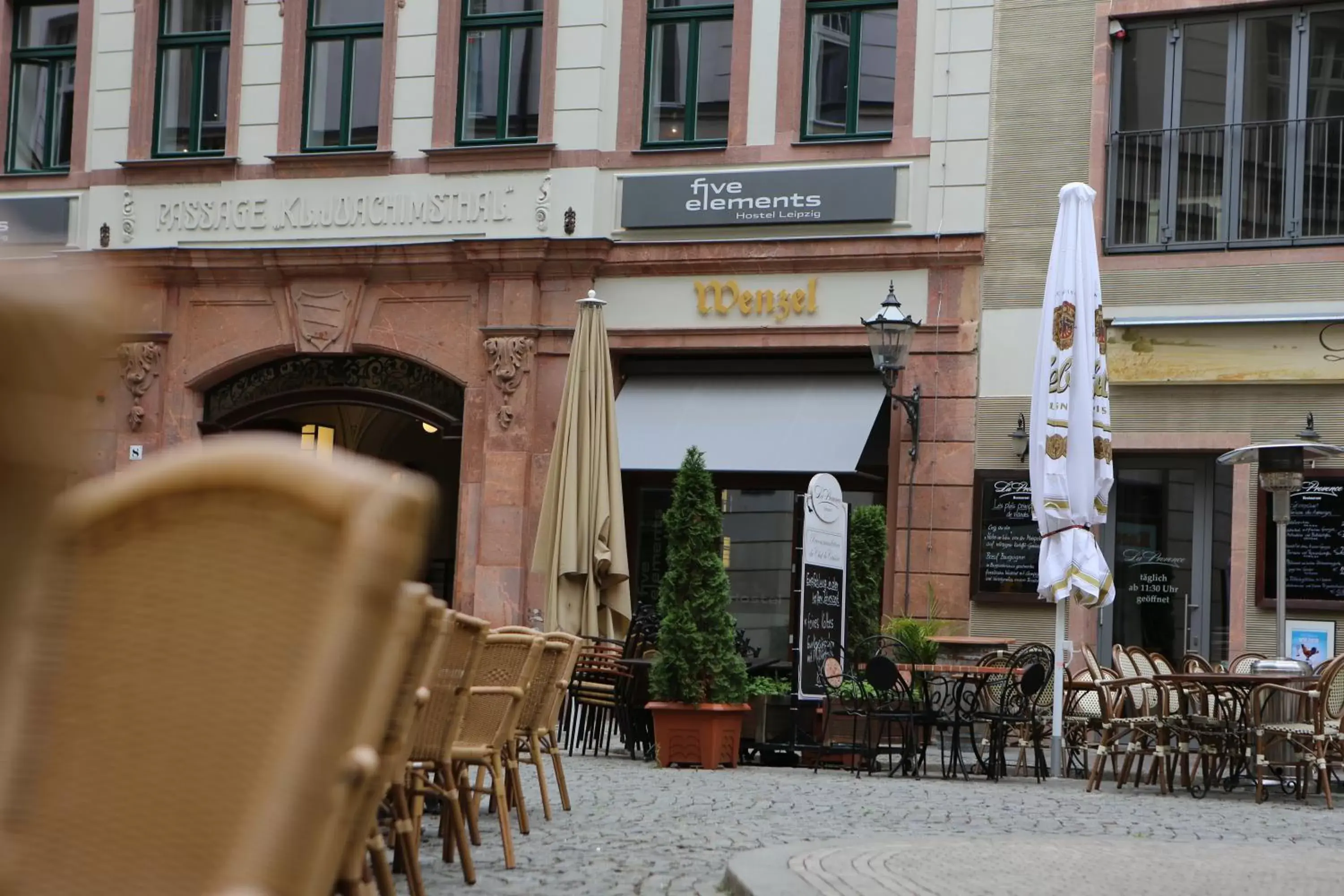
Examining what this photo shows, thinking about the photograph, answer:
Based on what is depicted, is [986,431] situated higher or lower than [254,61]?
lower

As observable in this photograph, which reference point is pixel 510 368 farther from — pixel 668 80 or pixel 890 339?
pixel 890 339

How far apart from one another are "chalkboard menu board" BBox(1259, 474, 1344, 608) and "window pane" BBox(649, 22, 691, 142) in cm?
688

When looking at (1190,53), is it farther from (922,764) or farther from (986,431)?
(922,764)

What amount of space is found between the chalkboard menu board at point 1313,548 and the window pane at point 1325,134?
2285mm

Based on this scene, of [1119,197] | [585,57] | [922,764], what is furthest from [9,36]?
[922,764]

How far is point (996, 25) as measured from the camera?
722 inches

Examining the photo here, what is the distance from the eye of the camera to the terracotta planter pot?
1282cm

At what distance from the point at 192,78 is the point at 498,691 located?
1584 cm

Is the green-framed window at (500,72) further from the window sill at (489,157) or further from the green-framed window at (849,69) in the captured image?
the green-framed window at (849,69)

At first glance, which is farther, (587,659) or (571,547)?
(571,547)

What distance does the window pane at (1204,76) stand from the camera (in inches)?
688

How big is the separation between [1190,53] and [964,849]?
11542 millimetres

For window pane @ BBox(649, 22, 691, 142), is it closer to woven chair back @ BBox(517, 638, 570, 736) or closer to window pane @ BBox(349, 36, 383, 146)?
window pane @ BBox(349, 36, 383, 146)

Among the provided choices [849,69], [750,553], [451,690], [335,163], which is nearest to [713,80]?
[849,69]
